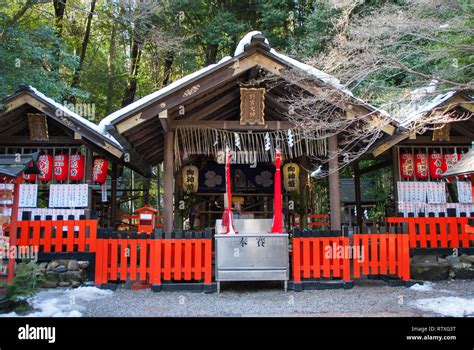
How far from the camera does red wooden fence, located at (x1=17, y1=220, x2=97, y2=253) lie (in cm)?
991

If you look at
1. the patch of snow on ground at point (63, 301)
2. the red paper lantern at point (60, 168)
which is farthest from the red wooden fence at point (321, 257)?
the red paper lantern at point (60, 168)

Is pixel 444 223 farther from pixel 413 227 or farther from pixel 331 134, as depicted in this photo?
pixel 331 134

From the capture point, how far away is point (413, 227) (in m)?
10.9

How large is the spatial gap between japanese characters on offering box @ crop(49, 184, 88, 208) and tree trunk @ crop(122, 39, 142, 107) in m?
12.5

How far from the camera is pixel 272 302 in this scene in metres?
→ 7.67

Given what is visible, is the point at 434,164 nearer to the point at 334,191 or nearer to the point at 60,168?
the point at 334,191

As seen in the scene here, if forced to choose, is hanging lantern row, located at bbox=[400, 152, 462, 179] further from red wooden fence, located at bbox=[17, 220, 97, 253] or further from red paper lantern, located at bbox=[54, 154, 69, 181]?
red paper lantern, located at bbox=[54, 154, 69, 181]

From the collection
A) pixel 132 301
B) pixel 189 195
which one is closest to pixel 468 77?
pixel 189 195

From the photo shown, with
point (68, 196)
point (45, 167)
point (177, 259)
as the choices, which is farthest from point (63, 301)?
point (45, 167)

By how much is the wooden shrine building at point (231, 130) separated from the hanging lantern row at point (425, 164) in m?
2.78

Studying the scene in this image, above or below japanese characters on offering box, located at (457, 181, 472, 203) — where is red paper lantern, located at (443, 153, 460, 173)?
above

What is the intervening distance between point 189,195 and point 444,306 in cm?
868

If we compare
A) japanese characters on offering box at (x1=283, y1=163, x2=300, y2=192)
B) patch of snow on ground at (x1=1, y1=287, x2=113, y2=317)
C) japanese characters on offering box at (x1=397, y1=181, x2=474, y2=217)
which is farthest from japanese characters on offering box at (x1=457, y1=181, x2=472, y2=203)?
patch of snow on ground at (x1=1, y1=287, x2=113, y2=317)

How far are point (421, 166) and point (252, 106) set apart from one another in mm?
5695
